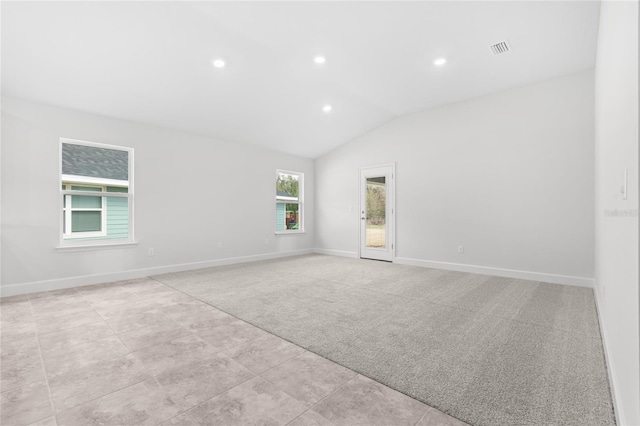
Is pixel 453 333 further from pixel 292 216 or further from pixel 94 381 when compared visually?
pixel 292 216

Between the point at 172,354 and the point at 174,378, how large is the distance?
0.35 meters

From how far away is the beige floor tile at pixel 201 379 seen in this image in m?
1.64

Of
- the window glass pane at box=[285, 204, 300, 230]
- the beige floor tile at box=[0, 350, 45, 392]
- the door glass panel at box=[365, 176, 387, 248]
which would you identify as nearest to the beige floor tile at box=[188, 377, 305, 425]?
the beige floor tile at box=[0, 350, 45, 392]

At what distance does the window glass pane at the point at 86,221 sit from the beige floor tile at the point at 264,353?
370 centimetres

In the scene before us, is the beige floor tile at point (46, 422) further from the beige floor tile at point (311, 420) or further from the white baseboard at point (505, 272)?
the white baseboard at point (505, 272)

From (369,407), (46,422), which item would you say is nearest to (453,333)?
(369,407)

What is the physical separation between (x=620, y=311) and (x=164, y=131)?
18.8 feet

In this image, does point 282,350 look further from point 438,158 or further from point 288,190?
point 288,190

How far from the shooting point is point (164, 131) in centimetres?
494

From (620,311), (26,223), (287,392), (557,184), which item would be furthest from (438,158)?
(26,223)

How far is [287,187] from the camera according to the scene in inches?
280

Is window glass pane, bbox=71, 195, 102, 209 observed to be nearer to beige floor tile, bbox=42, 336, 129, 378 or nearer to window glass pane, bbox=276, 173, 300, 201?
beige floor tile, bbox=42, 336, 129, 378

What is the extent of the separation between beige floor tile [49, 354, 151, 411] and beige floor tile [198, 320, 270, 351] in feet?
1.72

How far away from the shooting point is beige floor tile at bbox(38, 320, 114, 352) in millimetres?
2291
